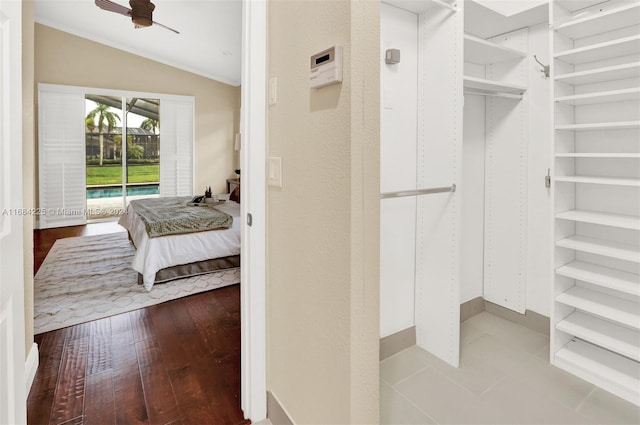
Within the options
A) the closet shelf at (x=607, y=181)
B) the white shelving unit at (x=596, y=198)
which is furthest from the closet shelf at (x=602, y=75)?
the closet shelf at (x=607, y=181)

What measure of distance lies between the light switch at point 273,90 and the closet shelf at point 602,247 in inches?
68.5

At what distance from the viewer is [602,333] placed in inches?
78.7

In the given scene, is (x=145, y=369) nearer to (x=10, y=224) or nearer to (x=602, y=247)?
(x=10, y=224)

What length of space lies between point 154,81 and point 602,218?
7091 mm

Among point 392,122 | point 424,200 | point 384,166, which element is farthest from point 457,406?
point 392,122

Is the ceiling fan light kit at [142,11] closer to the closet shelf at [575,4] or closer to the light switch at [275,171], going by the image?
the light switch at [275,171]

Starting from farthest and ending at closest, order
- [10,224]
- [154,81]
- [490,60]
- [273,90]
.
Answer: [154,81] < [490,60] < [273,90] < [10,224]

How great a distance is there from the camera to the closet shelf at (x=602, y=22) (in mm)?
1771

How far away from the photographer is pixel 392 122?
6.81 ft

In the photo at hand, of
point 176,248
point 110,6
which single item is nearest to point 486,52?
point 176,248

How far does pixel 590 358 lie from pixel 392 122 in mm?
1720

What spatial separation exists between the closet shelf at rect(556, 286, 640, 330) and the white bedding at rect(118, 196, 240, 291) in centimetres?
285

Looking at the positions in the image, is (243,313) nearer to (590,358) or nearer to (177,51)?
(590,358)

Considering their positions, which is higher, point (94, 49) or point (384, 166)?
point (94, 49)
